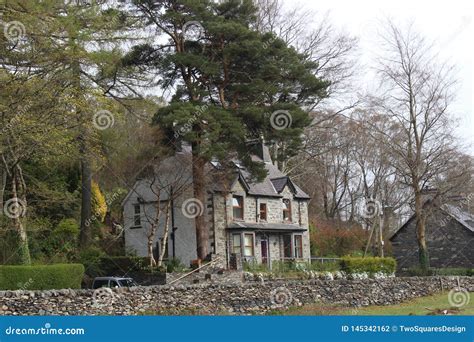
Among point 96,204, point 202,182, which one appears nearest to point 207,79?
point 202,182

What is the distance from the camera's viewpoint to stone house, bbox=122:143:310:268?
113 feet

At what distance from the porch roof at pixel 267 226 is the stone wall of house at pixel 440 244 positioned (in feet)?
41.7

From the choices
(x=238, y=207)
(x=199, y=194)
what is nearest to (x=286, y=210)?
(x=238, y=207)

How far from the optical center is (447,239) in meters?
50.5

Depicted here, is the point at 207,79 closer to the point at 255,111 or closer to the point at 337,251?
the point at 255,111

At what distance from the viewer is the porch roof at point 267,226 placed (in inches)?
1483

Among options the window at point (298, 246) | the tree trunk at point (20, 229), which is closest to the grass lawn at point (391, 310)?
the tree trunk at point (20, 229)

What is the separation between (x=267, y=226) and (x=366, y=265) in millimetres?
6204

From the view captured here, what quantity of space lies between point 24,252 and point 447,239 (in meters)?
34.3

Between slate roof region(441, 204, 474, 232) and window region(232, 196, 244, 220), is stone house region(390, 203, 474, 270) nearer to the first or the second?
slate roof region(441, 204, 474, 232)

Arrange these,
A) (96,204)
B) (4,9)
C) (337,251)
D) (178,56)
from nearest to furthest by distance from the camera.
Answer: (4,9), (178,56), (96,204), (337,251)

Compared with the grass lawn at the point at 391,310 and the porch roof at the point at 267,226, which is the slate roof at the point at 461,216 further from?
the grass lawn at the point at 391,310

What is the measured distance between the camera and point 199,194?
34.2 metres

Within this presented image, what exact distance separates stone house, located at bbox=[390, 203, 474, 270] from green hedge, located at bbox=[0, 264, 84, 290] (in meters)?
31.4
